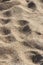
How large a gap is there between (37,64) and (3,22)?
77cm

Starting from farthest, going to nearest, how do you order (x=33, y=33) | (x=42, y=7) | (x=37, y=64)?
(x=42, y=7)
(x=33, y=33)
(x=37, y=64)

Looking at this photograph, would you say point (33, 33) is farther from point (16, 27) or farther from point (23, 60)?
point (23, 60)

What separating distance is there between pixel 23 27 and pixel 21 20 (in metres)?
0.14

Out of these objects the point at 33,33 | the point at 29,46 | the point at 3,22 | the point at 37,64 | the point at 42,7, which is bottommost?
the point at 37,64

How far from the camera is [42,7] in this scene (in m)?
2.77

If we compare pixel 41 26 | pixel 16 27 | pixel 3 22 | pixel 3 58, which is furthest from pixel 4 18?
pixel 3 58

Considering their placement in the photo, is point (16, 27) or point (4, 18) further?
point (4, 18)

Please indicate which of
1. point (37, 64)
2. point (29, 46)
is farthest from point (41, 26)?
point (37, 64)

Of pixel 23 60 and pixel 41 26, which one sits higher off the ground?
pixel 41 26

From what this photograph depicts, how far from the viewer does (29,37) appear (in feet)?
7.18

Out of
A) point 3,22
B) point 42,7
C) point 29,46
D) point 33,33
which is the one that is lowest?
point 29,46

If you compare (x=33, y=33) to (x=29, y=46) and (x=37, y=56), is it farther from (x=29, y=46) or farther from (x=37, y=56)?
(x=37, y=56)

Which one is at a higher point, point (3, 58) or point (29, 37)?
point (29, 37)

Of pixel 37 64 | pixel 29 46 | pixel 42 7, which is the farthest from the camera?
pixel 42 7
